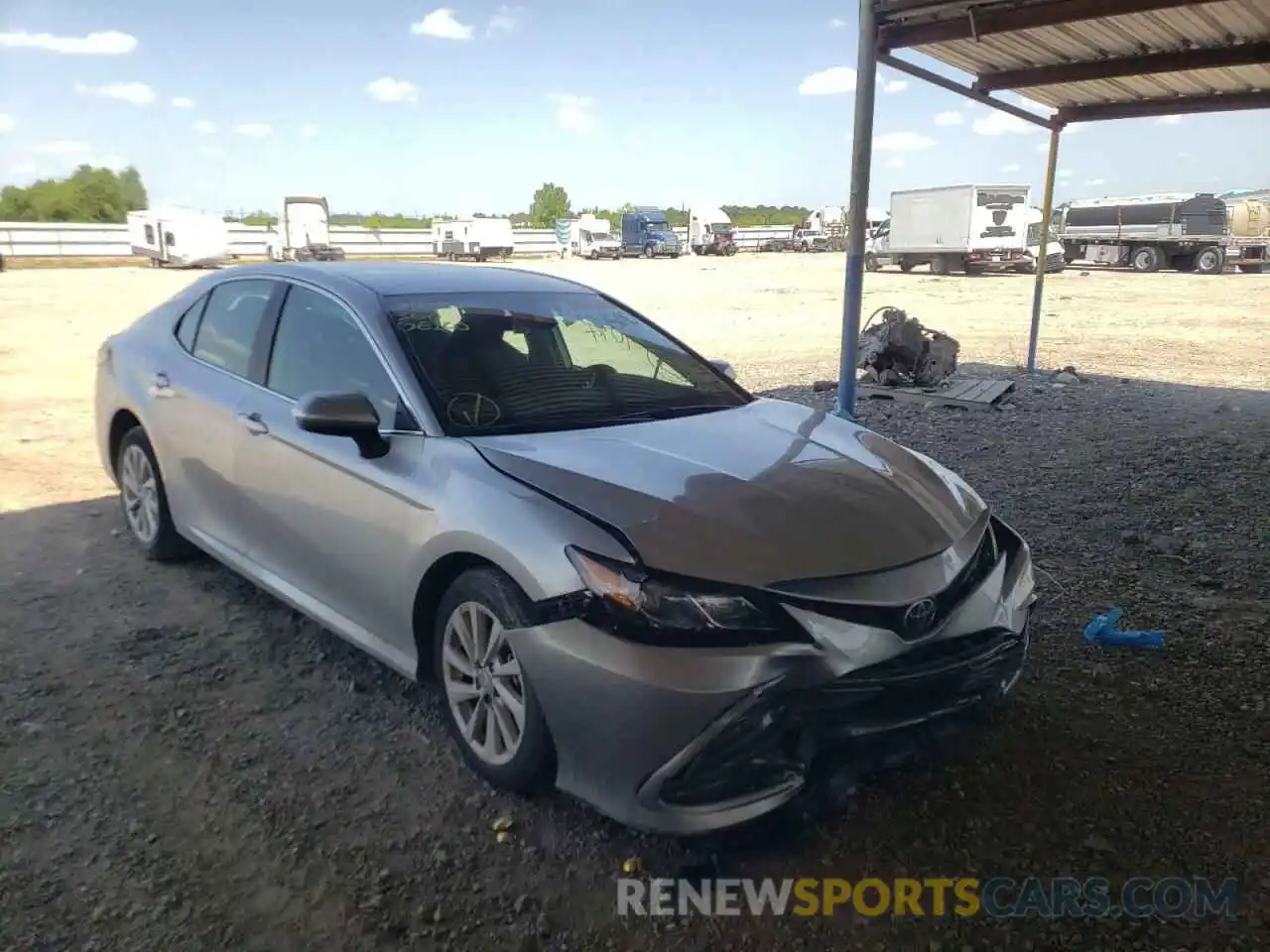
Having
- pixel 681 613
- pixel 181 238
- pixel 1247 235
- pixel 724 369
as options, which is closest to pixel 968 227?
pixel 1247 235

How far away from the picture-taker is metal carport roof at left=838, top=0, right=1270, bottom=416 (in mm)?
6828

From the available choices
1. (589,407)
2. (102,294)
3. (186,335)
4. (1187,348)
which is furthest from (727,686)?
(102,294)

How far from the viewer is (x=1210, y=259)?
34312 mm

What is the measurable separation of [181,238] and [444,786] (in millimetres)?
40666

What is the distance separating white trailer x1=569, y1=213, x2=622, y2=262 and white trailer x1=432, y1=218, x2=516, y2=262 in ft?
21.1

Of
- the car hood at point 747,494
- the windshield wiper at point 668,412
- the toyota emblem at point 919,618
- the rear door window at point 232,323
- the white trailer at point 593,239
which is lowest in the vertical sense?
the toyota emblem at point 919,618

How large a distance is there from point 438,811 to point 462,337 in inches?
65.8

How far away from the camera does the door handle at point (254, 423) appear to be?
3736mm

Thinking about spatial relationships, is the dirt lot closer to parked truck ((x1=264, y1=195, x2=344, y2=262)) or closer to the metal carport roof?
the metal carport roof

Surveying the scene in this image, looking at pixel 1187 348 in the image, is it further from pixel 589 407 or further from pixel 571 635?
pixel 571 635

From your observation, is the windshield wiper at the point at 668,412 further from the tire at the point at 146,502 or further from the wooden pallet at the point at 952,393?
the wooden pallet at the point at 952,393

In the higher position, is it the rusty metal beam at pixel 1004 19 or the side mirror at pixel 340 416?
the rusty metal beam at pixel 1004 19

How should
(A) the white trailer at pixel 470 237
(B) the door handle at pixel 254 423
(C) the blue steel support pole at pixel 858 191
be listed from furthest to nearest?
(A) the white trailer at pixel 470 237 < (C) the blue steel support pole at pixel 858 191 < (B) the door handle at pixel 254 423

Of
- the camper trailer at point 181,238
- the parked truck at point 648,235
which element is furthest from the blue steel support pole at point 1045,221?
the parked truck at point 648,235
